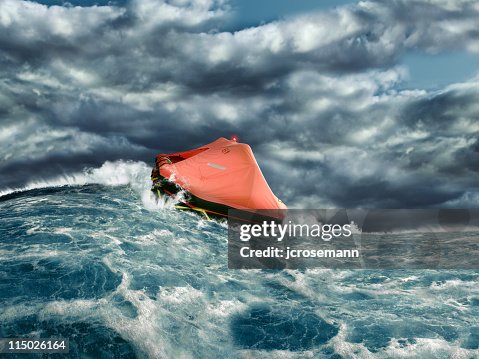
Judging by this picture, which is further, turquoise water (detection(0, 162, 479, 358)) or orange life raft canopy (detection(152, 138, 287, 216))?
orange life raft canopy (detection(152, 138, 287, 216))

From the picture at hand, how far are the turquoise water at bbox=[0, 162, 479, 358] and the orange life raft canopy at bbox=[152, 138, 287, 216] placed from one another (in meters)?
2.23

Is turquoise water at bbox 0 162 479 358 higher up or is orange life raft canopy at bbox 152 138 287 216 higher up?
orange life raft canopy at bbox 152 138 287 216

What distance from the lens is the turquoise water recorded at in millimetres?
11188

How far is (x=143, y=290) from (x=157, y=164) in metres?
15.8

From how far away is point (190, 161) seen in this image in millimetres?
26828

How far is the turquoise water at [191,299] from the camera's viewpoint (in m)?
11.2

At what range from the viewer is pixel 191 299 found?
1371cm

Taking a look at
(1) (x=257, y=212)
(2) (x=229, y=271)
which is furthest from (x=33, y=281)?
(1) (x=257, y=212)

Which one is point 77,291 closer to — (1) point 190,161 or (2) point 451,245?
(1) point 190,161

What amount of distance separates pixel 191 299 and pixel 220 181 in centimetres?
1094

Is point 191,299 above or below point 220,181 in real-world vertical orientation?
below

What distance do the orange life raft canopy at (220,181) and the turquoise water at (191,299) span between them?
88.0 inches

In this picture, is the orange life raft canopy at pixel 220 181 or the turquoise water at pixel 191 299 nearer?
the turquoise water at pixel 191 299

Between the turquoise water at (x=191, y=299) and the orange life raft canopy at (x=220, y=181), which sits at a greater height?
the orange life raft canopy at (x=220, y=181)
